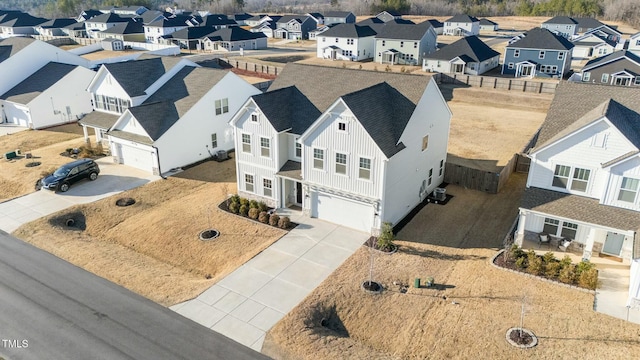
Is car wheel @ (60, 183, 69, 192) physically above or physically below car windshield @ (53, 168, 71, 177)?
below

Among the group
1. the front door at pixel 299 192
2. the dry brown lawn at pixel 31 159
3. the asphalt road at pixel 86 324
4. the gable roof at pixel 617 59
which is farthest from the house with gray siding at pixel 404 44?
the asphalt road at pixel 86 324

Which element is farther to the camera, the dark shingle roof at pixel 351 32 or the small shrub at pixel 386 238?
the dark shingle roof at pixel 351 32

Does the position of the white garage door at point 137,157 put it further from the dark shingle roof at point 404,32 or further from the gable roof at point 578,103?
the dark shingle roof at point 404,32

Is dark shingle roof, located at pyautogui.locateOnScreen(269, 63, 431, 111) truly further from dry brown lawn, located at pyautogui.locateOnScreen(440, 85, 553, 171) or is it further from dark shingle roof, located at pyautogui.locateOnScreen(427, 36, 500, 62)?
dark shingle roof, located at pyautogui.locateOnScreen(427, 36, 500, 62)

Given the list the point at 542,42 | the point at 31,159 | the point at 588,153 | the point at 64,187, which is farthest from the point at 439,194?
the point at 542,42

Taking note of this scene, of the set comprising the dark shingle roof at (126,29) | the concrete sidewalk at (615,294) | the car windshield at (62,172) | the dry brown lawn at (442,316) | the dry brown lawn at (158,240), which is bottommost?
the dry brown lawn at (158,240)

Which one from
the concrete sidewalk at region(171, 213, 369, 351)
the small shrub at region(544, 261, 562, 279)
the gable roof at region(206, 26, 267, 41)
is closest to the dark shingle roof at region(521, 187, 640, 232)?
the small shrub at region(544, 261, 562, 279)
